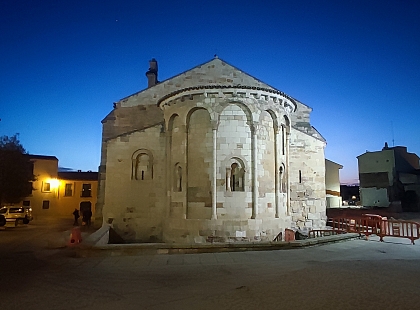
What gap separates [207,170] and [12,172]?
1535 centimetres

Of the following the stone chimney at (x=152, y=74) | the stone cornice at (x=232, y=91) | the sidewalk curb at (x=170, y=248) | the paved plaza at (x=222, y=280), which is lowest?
the paved plaza at (x=222, y=280)

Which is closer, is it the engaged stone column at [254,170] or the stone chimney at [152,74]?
the engaged stone column at [254,170]

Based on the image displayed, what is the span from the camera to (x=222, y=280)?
6.26 m

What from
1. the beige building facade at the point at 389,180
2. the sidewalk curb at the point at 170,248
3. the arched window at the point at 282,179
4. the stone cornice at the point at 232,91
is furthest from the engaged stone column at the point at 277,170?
the beige building facade at the point at 389,180

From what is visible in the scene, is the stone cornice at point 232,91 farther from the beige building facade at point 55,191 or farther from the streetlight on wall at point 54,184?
the streetlight on wall at point 54,184

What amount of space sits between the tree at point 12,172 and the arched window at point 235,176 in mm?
15938

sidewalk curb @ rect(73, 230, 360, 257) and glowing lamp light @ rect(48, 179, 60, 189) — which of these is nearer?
sidewalk curb @ rect(73, 230, 360, 257)

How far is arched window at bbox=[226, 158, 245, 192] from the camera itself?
13.3 metres

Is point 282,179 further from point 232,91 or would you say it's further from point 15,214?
point 15,214

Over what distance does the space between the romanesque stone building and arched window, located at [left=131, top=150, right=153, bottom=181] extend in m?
0.06

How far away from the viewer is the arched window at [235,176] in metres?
13.3

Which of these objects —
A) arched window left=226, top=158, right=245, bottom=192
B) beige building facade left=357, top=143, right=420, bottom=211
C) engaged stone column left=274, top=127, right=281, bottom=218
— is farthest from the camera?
beige building facade left=357, top=143, right=420, bottom=211

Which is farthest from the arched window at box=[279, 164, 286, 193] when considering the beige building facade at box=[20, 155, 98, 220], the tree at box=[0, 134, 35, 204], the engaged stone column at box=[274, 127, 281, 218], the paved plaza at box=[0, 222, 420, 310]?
the beige building facade at box=[20, 155, 98, 220]

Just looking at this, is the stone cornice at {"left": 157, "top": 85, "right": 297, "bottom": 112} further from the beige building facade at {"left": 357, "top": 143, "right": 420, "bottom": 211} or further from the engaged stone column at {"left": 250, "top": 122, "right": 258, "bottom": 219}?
the beige building facade at {"left": 357, "top": 143, "right": 420, "bottom": 211}
